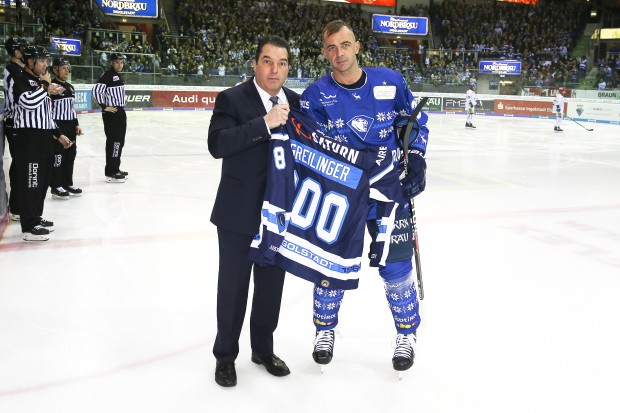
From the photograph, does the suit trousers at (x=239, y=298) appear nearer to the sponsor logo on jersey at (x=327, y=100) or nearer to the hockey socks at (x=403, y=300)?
the hockey socks at (x=403, y=300)

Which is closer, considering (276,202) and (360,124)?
(276,202)

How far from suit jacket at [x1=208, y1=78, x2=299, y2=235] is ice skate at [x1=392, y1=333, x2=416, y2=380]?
36.2 inches

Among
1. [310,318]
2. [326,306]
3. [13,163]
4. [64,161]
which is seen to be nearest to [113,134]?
[64,161]

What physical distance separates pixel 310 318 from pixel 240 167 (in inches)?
57.2

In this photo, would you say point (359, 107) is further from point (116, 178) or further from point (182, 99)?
point (182, 99)

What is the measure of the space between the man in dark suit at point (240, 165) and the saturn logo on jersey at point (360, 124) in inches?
10.6

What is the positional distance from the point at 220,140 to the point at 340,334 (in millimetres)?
1468

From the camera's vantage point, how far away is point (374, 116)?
293 cm

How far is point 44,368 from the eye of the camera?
3049mm

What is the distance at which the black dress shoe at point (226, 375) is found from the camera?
289 centimetres

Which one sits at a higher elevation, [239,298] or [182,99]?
[182,99]

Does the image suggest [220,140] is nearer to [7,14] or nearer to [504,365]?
[504,365]

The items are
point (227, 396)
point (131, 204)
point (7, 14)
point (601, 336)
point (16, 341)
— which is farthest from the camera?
point (7, 14)

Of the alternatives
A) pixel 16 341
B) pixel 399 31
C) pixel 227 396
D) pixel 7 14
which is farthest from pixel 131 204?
pixel 399 31
